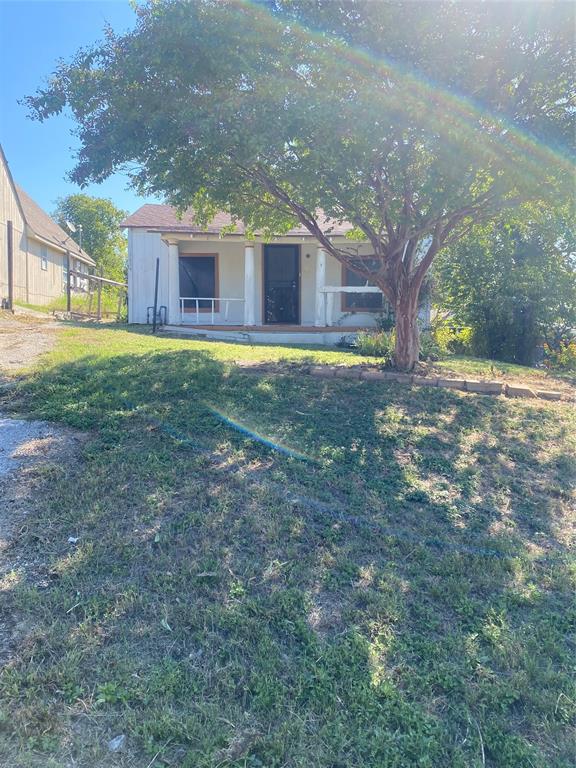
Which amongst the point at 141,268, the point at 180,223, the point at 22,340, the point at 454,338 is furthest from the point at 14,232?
the point at 454,338

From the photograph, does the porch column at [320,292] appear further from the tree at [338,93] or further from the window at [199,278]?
the tree at [338,93]

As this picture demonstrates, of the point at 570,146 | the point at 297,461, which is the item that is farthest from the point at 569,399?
the point at 297,461

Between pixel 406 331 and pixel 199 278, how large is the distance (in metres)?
9.16

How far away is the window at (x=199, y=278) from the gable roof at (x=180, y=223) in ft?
3.35

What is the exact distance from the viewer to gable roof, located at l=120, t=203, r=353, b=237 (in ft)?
44.1

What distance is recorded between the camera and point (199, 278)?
594 inches

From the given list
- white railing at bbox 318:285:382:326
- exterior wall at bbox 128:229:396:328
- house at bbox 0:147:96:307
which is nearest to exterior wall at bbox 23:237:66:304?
house at bbox 0:147:96:307

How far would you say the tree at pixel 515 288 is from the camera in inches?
440

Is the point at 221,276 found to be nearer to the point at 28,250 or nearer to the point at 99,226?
the point at 28,250

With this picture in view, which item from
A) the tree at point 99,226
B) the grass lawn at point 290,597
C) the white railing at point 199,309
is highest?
the tree at point 99,226

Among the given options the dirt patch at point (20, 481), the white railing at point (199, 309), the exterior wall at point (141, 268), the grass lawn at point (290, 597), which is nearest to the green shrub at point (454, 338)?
the white railing at point (199, 309)

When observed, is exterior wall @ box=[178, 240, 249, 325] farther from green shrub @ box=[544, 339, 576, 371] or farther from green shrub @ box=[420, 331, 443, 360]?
green shrub @ box=[544, 339, 576, 371]

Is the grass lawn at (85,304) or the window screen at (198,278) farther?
the grass lawn at (85,304)

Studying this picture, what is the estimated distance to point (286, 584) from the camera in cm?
276
